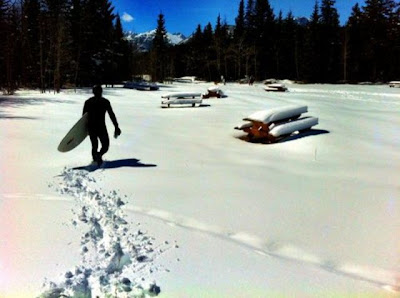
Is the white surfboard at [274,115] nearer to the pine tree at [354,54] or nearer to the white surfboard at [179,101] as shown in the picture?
the white surfboard at [179,101]

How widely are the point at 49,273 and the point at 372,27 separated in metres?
65.8

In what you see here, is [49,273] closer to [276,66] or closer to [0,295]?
[0,295]

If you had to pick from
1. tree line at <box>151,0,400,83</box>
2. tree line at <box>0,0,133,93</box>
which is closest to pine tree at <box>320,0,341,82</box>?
tree line at <box>151,0,400,83</box>

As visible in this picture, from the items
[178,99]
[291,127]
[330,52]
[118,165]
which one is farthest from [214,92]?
[330,52]

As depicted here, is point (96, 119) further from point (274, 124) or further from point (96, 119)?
point (274, 124)

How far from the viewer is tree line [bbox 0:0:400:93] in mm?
40531

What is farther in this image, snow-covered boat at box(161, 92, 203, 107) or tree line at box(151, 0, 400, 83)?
tree line at box(151, 0, 400, 83)

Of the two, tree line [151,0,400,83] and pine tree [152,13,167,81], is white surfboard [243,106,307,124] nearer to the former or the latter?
tree line [151,0,400,83]

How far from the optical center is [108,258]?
11.9ft

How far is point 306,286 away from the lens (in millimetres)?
3289

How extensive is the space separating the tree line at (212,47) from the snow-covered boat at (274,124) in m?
27.2

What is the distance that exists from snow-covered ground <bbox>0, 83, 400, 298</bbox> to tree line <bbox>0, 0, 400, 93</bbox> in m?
29.4

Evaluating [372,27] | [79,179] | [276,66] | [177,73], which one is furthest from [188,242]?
[177,73]

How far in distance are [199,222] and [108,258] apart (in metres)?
1.38
